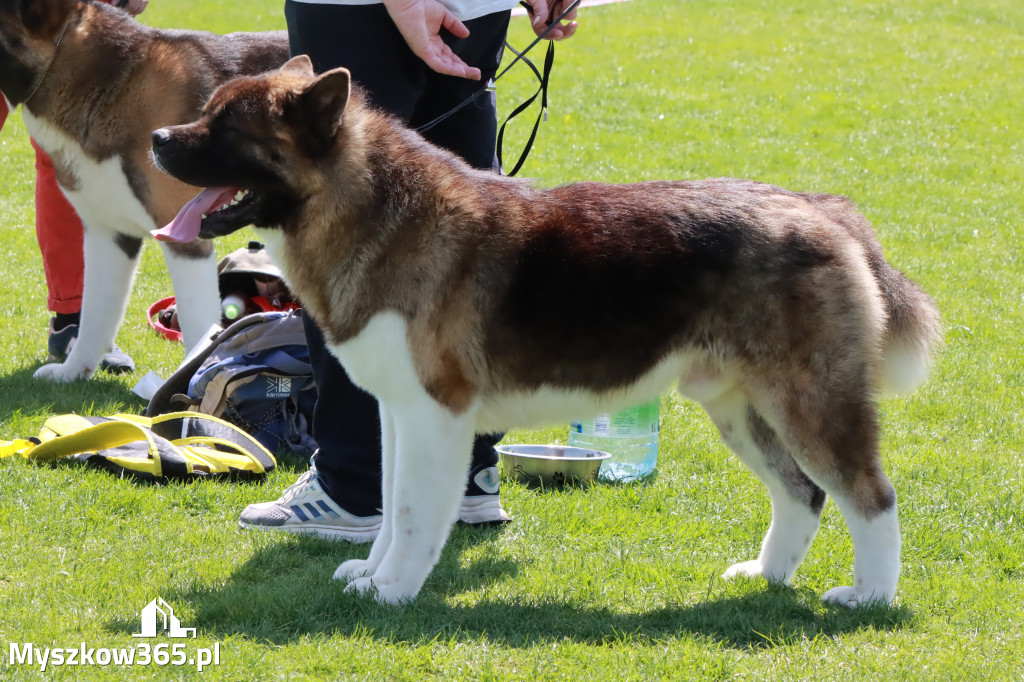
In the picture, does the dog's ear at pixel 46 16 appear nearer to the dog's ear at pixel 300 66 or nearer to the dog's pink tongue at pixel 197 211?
the dog's ear at pixel 300 66

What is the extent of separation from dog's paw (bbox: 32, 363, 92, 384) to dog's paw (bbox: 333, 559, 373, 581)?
9.17ft

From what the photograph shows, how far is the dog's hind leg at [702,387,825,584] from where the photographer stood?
3951mm

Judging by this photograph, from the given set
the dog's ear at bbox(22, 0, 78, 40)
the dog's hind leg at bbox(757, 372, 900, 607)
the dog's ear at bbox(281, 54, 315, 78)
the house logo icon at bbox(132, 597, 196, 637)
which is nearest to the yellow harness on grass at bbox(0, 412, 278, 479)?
the house logo icon at bbox(132, 597, 196, 637)

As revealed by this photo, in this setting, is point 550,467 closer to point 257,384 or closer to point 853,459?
point 257,384

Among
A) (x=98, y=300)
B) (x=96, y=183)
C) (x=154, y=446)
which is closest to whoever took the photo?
(x=154, y=446)

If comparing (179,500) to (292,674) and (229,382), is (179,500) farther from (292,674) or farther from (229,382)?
(292,674)

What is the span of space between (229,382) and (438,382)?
6.50 feet

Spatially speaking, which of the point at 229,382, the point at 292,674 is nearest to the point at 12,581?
the point at 292,674

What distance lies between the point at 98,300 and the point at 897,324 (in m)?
4.23

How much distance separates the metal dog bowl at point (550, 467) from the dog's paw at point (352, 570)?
47.8 inches

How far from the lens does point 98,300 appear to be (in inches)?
237

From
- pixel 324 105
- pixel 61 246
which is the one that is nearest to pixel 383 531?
pixel 324 105

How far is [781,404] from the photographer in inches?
141

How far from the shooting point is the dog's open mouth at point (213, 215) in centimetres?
344
